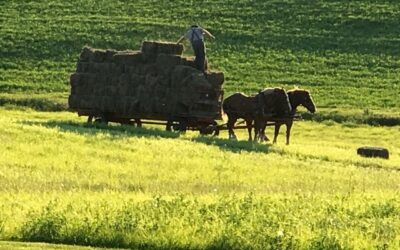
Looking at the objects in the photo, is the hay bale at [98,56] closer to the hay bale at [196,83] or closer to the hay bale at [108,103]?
the hay bale at [108,103]

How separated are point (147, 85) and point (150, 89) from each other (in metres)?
0.21

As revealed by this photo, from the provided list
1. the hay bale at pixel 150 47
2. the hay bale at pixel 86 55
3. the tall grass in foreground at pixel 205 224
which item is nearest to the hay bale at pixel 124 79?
the hay bale at pixel 150 47

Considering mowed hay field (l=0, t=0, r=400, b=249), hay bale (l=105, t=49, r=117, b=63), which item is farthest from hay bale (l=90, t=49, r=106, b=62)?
mowed hay field (l=0, t=0, r=400, b=249)

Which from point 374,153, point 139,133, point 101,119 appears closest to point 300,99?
point 374,153

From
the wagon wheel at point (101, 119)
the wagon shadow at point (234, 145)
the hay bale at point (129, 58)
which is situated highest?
the hay bale at point (129, 58)

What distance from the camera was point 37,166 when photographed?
25828mm

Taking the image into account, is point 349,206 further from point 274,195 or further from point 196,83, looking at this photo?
point 196,83

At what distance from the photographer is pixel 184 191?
2358cm

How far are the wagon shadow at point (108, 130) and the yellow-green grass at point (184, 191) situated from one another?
68 millimetres

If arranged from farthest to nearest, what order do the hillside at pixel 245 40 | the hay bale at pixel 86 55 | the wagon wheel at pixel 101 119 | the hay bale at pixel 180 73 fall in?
1. the hillside at pixel 245 40
2. the hay bale at pixel 86 55
3. the wagon wheel at pixel 101 119
4. the hay bale at pixel 180 73

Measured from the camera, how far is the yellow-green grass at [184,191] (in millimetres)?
17094

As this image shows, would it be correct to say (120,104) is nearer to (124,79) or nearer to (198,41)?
(124,79)

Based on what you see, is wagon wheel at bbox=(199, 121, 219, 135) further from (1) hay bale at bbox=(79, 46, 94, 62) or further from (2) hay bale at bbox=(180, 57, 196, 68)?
(1) hay bale at bbox=(79, 46, 94, 62)

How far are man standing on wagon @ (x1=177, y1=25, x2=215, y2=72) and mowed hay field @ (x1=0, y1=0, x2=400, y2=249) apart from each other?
2762 millimetres
